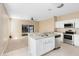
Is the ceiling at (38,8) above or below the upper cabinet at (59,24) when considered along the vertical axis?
above

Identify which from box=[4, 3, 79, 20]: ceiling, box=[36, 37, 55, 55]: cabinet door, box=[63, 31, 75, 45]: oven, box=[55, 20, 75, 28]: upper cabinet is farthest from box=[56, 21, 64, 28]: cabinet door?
box=[36, 37, 55, 55]: cabinet door

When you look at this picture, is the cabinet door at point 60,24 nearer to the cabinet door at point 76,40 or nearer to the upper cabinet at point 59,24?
the upper cabinet at point 59,24

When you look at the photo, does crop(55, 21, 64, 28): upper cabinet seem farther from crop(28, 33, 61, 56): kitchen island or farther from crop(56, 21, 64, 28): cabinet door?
crop(28, 33, 61, 56): kitchen island

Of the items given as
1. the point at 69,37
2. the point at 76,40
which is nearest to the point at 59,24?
the point at 69,37

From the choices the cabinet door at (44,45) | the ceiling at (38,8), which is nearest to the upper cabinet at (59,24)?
the ceiling at (38,8)

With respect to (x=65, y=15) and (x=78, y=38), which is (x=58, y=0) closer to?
(x=78, y=38)

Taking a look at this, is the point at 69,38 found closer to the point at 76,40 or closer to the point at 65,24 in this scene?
the point at 76,40

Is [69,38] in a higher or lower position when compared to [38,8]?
lower

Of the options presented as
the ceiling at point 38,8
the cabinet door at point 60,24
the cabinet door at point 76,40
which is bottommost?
the cabinet door at point 76,40

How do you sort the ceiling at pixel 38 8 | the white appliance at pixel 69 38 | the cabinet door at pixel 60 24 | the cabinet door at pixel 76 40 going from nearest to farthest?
the ceiling at pixel 38 8 < the cabinet door at pixel 76 40 < the white appliance at pixel 69 38 < the cabinet door at pixel 60 24

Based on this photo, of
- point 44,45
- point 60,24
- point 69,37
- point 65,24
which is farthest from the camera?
point 60,24

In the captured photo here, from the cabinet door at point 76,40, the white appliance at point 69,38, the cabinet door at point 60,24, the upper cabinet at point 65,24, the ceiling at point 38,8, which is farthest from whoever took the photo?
the cabinet door at point 60,24

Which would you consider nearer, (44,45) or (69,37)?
(44,45)

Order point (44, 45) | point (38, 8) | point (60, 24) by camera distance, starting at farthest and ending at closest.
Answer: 1. point (60, 24)
2. point (38, 8)
3. point (44, 45)
